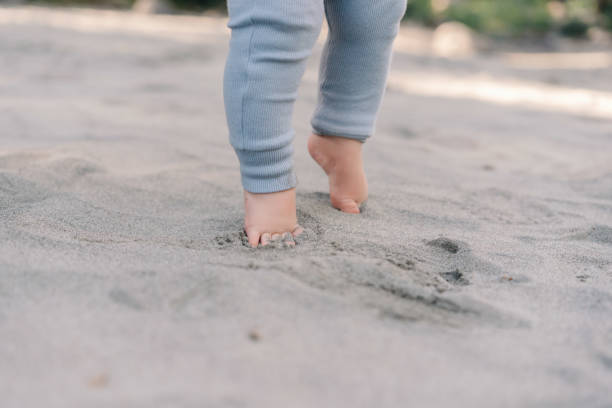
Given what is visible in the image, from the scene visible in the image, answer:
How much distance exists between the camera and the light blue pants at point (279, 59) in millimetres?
1119

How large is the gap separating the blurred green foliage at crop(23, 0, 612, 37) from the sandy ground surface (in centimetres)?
548

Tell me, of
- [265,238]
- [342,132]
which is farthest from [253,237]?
[342,132]

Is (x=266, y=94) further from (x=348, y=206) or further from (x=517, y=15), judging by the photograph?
(x=517, y=15)

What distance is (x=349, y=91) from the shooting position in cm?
145

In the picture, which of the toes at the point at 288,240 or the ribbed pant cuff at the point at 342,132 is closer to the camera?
the toes at the point at 288,240

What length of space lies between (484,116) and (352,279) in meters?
1.96

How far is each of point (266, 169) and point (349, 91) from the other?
37 cm

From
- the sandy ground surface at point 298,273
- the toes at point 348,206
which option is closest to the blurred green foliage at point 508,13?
the sandy ground surface at point 298,273

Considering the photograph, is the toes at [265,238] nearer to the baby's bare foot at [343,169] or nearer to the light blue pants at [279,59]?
the light blue pants at [279,59]

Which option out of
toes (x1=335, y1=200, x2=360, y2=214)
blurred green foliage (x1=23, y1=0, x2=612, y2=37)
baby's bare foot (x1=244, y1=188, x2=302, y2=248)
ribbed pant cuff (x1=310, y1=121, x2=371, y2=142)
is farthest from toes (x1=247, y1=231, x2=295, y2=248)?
blurred green foliage (x1=23, y1=0, x2=612, y2=37)

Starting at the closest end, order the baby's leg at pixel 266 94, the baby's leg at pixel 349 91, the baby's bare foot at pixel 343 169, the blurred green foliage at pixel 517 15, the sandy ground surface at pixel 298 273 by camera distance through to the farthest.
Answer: the sandy ground surface at pixel 298 273 < the baby's leg at pixel 266 94 < the baby's leg at pixel 349 91 < the baby's bare foot at pixel 343 169 < the blurred green foliage at pixel 517 15

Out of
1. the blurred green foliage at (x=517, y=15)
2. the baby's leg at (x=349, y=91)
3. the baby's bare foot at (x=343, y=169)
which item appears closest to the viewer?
the baby's leg at (x=349, y=91)

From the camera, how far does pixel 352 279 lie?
1.01 metres

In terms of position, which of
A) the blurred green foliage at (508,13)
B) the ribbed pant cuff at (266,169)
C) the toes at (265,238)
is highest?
the ribbed pant cuff at (266,169)
